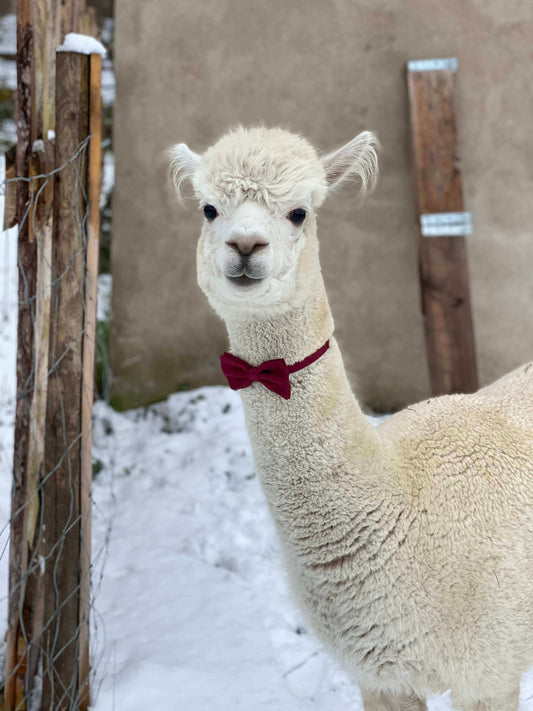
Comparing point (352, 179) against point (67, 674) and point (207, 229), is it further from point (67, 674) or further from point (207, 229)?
point (67, 674)

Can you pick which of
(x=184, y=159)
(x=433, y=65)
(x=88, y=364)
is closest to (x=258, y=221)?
(x=184, y=159)

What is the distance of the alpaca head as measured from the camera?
4.53 feet

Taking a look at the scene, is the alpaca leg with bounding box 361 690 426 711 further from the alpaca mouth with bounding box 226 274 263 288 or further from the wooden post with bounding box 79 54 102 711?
the alpaca mouth with bounding box 226 274 263 288

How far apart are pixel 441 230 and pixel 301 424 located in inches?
108

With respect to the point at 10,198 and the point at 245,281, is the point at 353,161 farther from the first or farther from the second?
the point at 10,198

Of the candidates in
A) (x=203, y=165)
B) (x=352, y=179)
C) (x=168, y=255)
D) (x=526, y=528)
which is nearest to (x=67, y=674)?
(x=526, y=528)

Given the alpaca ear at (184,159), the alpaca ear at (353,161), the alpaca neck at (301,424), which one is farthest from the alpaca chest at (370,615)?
the alpaca ear at (184,159)

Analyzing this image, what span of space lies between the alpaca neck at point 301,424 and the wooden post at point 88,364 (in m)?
0.77

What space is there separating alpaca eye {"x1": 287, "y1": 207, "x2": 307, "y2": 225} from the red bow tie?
1.09 ft

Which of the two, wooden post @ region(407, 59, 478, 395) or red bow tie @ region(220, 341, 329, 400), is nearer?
A: red bow tie @ region(220, 341, 329, 400)

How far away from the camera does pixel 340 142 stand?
4.24 meters

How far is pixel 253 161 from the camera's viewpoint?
1.45m

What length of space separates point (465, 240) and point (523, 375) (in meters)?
1.97

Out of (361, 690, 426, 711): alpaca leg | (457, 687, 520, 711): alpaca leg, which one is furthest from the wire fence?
(457, 687, 520, 711): alpaca leg
